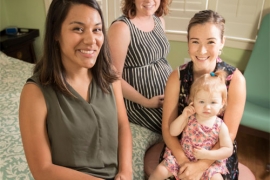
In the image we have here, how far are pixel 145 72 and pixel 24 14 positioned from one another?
2.14 m

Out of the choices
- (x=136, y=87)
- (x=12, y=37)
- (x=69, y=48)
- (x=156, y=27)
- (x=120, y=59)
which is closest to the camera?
(x=69, y=48)

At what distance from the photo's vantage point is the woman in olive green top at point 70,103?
1004mm

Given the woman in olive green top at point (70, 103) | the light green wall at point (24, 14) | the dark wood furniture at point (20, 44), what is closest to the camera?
the woman in olive green top at point (70, 103)

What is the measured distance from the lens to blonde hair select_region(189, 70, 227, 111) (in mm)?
1160

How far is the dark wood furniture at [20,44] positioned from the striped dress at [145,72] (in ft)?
5.69

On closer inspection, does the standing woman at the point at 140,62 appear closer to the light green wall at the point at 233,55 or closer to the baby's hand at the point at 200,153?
the baby's hand at the point at 200,153

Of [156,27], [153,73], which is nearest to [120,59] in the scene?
→ [153,73]

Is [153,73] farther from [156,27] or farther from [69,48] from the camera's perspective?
[69,48]

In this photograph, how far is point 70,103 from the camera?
1073mm

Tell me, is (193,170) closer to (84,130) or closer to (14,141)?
(84,130)

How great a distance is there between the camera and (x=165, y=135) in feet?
4.42

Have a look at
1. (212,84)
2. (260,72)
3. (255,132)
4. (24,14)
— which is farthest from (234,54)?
(24,14)

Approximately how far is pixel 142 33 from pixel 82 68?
0.55 metres

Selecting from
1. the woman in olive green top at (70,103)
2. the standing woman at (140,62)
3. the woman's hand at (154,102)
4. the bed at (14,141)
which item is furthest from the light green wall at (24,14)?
the woman in olive green top at (70,103)
